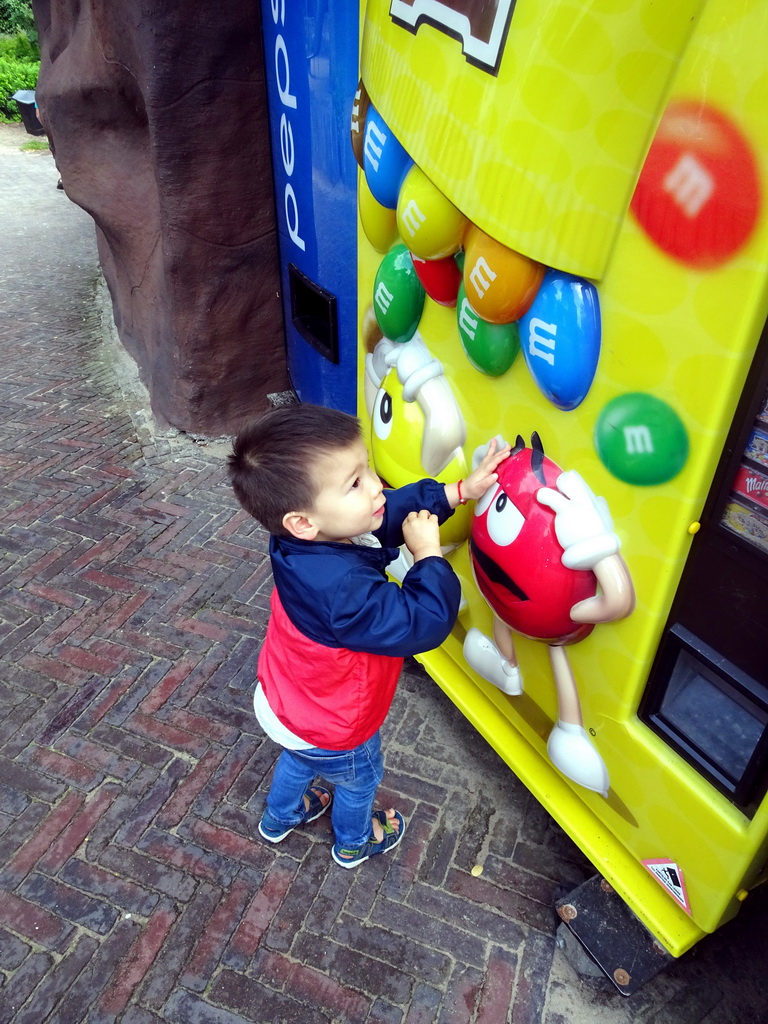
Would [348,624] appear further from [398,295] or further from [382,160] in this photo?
[382,160]

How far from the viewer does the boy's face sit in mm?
1584

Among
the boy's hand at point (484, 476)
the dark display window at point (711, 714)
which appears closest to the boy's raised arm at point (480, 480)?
the boy's hand at point (484, 476)

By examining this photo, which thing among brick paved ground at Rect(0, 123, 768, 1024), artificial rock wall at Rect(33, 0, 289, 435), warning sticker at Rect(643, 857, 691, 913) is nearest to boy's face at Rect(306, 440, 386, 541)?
warning sticker at Rect(643, 857, 691, 913)

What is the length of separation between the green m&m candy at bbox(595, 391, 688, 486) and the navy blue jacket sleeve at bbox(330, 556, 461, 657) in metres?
0.45

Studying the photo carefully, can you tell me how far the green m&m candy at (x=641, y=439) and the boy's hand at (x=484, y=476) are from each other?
1.11 feet

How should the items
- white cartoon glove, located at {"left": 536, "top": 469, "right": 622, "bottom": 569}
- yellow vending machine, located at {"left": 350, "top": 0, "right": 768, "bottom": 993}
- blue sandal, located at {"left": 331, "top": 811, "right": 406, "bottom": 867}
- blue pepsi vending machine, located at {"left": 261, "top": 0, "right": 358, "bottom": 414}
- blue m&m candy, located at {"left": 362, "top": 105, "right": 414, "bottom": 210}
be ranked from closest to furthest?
yellow vending machine, located at {"left": 350, "top": 0, "right": 768, "bottom": 993}, white cartoon glove, located at {"left": 536, "top": 469, "right": 622, "bottom": 569}, blue m&m candy, located at {"left": 362, "top": 105, "right": 414, "bottom": 210}, blue sandal, located at {"left": 331, "top": 811, "right": 406, "bottom": 867}, blue pepsi vending machine, located at {"left": 261, "top": 0, "right": 358, "bottom": 414}

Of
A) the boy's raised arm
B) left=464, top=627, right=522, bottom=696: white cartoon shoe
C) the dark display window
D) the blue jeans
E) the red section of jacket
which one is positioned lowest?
the blue jeans

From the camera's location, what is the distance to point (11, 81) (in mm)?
18703

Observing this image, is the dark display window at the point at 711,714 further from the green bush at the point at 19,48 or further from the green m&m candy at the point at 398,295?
the green bush at the point at 19,48

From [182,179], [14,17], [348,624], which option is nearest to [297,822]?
[348,624]

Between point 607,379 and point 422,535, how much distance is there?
54 centimetres

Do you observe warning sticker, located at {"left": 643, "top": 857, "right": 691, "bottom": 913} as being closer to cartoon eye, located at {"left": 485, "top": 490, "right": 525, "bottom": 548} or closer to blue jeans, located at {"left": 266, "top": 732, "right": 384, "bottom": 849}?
blue jeans, located at {"left": 266, "top": 732, "right": 384, "bottom": 849}

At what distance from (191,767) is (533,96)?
2.40 metres

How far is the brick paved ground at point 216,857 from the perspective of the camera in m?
2.05
